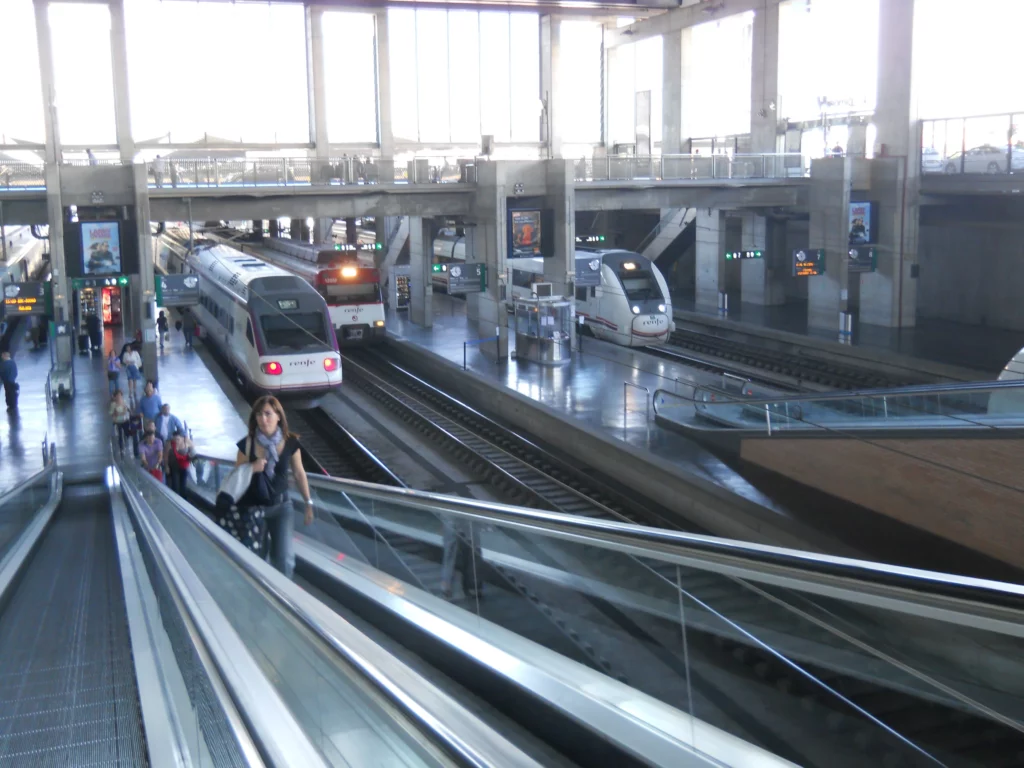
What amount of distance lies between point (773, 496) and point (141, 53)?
112 feet

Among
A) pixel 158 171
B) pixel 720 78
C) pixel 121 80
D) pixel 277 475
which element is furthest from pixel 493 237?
pixel 277 475

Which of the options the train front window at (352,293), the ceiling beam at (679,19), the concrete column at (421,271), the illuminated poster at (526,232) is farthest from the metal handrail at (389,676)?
the ceiling beam at (679,19)

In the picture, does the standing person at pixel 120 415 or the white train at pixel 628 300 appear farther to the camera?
the white train at pixel 628 300

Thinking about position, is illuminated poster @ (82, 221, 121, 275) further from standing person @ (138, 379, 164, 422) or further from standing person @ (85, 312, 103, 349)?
standing person @ (138, 379, 164, 422)

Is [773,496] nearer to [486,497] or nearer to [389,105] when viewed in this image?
[486,497]

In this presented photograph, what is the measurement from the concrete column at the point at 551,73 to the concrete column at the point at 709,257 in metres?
9.16

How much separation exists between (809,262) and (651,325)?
5967 mm

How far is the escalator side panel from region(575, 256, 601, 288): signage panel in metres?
21.1

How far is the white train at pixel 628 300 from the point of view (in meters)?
28.3

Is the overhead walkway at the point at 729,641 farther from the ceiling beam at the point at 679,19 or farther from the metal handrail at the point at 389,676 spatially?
the ceiling beam at the point at 679,19

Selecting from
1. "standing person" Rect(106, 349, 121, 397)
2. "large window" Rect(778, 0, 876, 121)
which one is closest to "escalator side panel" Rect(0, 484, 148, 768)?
"standing person" Rect(106, 349, 121, 397)

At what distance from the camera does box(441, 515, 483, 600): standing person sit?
5.16m

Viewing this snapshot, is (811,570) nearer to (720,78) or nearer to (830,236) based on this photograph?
(830,236)

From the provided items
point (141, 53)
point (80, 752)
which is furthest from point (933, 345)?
point (141, 53)
